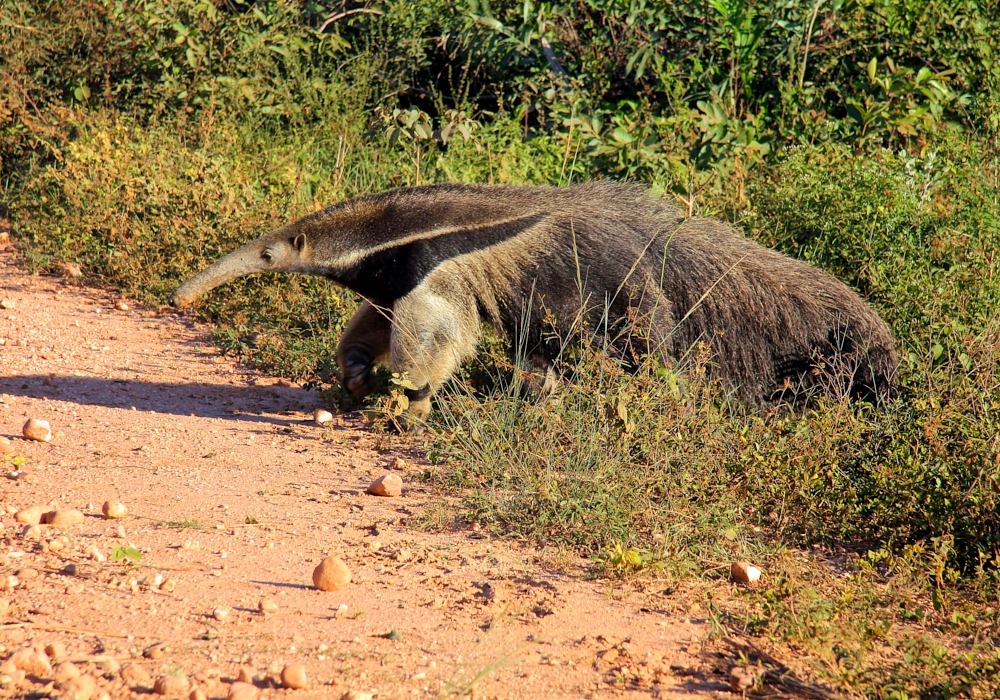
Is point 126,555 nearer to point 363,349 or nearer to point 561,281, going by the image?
point 363,349

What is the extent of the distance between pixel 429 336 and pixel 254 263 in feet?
4.30

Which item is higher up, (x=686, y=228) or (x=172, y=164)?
(x=686, y=228)

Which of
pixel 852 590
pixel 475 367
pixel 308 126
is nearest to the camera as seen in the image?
pixel 852 590

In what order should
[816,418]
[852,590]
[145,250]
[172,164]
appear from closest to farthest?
[852,590] < [816,418] < [145,250] < [172,164]

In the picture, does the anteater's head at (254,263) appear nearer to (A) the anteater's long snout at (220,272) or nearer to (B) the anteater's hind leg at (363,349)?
(A) the anteater's long snout at (220,272)

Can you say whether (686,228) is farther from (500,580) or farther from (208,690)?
(208,690)

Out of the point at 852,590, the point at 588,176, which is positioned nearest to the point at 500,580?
the point at 852,590

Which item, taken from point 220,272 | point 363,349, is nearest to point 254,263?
point 220,272

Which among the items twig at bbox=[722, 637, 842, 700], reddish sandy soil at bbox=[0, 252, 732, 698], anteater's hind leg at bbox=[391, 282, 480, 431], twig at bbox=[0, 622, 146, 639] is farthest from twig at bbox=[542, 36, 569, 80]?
twig at bbox=[0, 622, 146, 639]

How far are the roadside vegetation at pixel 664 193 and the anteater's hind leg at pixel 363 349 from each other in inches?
17.2

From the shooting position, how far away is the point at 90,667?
8.85ft

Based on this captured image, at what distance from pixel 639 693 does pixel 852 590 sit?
0.97 m

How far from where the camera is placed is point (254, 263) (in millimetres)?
5980

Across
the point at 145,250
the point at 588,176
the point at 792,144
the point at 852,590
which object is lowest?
the point at 145,250
